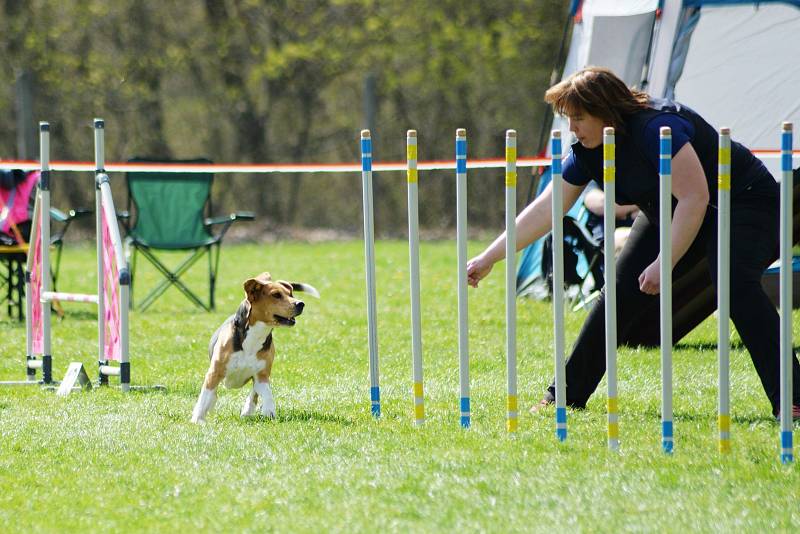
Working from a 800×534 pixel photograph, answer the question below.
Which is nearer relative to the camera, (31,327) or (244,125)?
(31,327)

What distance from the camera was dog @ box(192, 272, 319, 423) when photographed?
5.30m

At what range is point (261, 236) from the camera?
58.0ft

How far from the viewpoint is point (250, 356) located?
17.5 feet

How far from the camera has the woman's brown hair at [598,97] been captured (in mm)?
4801

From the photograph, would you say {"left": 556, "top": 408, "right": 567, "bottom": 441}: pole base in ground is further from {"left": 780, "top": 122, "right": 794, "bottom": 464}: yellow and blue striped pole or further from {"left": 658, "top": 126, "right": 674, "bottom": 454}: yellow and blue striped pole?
{"left": 780, "top": 122, "right": 794, "bottom": 464}: yellow and blue striped pole

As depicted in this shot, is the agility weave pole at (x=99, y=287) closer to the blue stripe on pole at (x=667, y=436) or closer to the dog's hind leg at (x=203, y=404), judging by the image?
the dog's hind leg at (x=203, y=404)

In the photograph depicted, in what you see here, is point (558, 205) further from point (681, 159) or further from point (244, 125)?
point (244, 125)

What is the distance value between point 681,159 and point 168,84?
14.1 m

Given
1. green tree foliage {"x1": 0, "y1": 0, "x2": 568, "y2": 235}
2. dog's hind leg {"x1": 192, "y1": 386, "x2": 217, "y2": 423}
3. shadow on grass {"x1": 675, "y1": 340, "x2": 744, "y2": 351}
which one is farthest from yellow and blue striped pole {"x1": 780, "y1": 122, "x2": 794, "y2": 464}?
green tree foliage {"x1": 0, "y1": 0, "x2": 568, "y2": 235}

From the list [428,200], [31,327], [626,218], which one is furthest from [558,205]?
[428,200]

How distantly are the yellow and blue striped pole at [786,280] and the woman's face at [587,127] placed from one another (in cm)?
94

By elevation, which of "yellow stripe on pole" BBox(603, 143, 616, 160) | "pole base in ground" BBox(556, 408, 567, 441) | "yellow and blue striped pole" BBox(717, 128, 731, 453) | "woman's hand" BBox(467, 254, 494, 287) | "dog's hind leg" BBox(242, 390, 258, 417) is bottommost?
"dog's hind leg" BBox(242, 390, 258, 417)

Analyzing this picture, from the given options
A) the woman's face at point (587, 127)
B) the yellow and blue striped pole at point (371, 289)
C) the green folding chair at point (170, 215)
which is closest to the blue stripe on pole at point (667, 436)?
the woman's face at point (587, 127)

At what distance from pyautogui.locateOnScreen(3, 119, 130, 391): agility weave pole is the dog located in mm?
941
